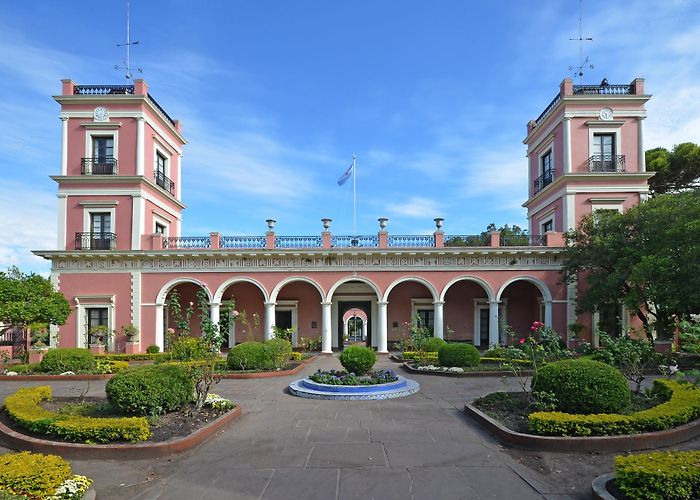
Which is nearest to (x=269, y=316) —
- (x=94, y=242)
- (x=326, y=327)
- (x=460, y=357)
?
(x=326, y=327)

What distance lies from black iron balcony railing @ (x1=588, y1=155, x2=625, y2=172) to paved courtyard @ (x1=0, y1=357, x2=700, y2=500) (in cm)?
1881

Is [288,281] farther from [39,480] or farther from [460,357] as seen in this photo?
[39,480]

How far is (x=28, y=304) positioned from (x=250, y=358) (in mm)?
9591

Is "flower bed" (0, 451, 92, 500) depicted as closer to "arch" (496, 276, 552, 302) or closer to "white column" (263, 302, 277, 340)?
"white column" (263, 302, 277, 340)

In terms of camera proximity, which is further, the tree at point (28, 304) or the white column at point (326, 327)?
the white column at point (326, 327)

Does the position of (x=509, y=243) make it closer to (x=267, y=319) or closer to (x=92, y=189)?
(x=267, y=319)

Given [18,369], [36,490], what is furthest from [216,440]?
[18,369]

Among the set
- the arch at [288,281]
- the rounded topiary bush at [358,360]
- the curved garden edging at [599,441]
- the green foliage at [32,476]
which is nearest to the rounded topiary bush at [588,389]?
the curved garden edging at [599,441]

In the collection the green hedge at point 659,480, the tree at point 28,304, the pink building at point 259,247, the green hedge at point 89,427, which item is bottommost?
the green hedge at point 89,427

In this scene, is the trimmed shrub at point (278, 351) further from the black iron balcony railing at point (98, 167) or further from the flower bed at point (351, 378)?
the black iron balcony railing at point (98, 167)

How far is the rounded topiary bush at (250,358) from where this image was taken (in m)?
14.8

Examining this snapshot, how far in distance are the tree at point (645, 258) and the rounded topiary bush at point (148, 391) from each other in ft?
44.8

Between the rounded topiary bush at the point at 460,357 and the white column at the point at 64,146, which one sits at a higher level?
the white column at the point at 64,146

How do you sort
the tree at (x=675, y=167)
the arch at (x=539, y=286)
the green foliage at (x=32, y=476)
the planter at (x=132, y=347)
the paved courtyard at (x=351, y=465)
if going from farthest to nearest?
the tree at (x=675, y=167) → the arch at (x=539, y=286) → the planter at (x=132, y=347) → the paved courtyard at (x=351, y=465) → the green foliage at (x=32, y=476)
